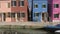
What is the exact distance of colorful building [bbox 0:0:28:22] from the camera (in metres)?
57.6

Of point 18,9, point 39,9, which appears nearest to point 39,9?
point 39,9

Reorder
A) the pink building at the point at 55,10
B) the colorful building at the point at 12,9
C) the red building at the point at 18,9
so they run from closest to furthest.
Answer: the pink building at the point at 55,10 < the red building at the point at 18,9 < the colorful building at the point at 12,9

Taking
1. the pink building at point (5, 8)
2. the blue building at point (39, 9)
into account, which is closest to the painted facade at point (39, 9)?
the blue building at point (39, 9)

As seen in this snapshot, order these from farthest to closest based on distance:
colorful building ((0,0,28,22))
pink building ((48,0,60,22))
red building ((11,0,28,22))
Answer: colorful building ((0,0,28,22)) < red building ((11,0,28,22)) < pink building ((48,0,60,22))

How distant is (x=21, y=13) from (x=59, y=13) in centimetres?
742

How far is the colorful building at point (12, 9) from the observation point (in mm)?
57594

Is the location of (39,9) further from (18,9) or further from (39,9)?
(18,9)

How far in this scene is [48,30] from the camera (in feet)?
154

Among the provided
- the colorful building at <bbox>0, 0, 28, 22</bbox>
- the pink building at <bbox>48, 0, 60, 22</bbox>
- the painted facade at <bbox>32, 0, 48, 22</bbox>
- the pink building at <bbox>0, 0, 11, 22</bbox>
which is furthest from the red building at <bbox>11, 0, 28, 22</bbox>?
the pink building at <bbox>48, 0, 60, 22</bbox>

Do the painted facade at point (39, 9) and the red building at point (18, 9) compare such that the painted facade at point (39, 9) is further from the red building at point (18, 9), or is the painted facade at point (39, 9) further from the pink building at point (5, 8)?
the pink building at point (5, 8)

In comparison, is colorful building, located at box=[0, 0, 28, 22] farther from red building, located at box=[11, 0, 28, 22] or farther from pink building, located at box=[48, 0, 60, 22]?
pink building, located at box=[48, 0, 60, 22]

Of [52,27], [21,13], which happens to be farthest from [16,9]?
[52,27]

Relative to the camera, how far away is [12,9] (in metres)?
57.8

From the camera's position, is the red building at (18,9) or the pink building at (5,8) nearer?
the red building at (18,9)
